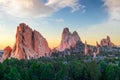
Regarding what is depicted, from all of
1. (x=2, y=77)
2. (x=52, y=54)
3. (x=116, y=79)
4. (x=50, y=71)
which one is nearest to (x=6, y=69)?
(x=2, y=77)

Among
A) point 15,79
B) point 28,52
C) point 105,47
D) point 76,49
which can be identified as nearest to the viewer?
point 15,79

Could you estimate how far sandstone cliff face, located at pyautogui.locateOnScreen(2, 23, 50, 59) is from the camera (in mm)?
142812

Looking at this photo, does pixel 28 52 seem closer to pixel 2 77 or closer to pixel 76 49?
pixel 76 49

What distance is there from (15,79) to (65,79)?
17.8m

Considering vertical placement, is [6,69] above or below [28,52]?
below

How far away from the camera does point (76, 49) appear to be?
180000mm

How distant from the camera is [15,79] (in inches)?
2222

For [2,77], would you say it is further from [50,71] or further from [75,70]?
[75,70]

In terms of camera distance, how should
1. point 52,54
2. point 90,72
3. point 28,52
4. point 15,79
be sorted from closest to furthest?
point 15,79, point 90,72, point 28,52, point 52,54

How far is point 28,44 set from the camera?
151750 mm

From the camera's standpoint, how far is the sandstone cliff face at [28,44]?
143 metres

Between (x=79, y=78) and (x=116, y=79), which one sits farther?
(x=79, y=78)

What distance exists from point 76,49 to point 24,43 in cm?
4479

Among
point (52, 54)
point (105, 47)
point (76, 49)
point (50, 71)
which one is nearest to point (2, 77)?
point (50, 71)
